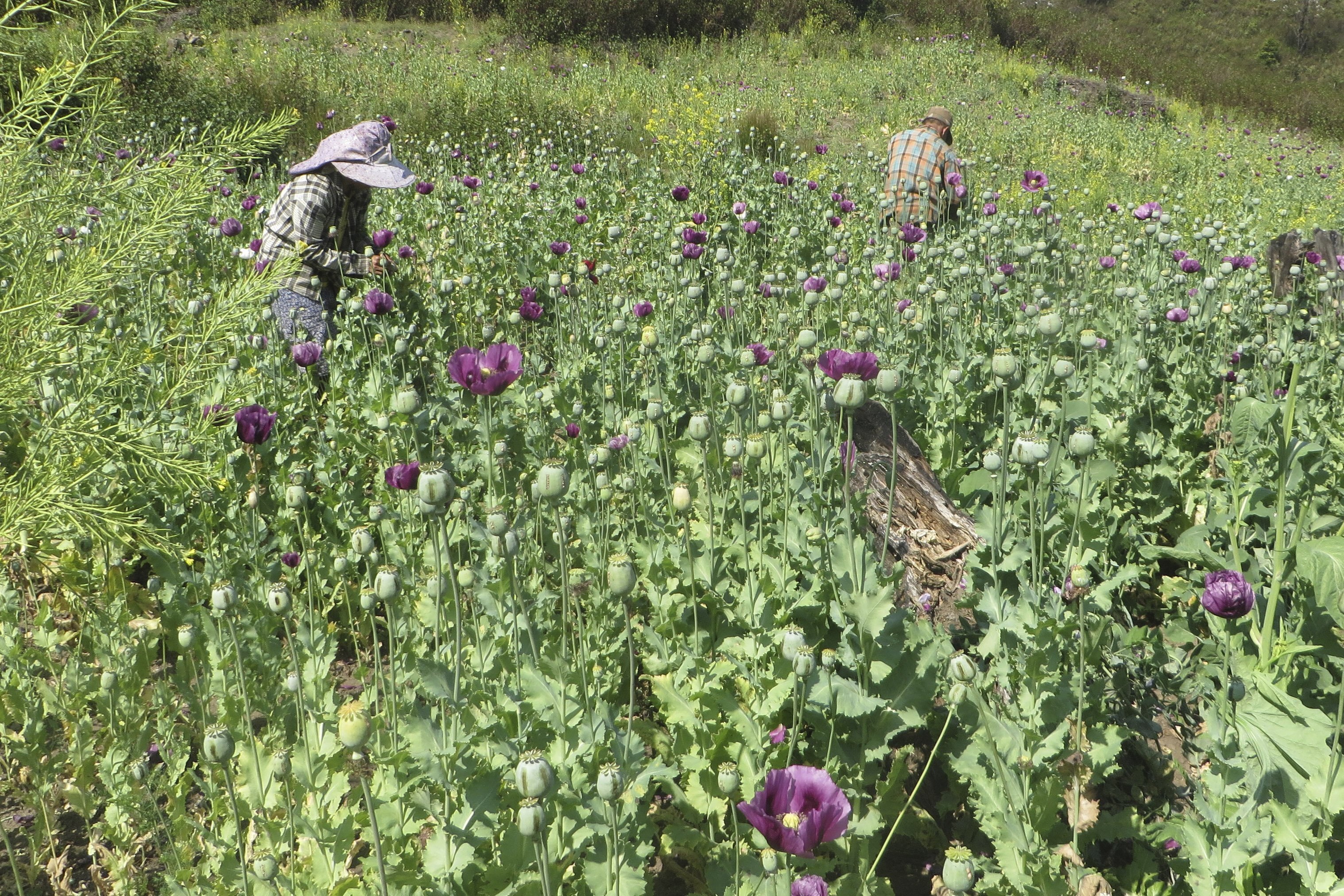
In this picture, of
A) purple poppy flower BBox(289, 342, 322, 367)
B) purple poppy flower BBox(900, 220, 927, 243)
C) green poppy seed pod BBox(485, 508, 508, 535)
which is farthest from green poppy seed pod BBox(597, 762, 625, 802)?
purple poppy flower BBox(900, 220, 927, 243)

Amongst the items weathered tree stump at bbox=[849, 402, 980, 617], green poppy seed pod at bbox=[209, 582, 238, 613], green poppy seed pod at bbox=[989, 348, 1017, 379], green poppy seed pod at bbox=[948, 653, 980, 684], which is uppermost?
green poppy seed pod at bbox=[989, 348, 1017, 379]

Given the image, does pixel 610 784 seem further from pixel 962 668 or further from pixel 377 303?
pixel 377 303

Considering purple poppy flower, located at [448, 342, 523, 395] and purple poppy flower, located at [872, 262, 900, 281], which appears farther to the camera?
purple poppy flower, located at [872, 262, 900, 281]

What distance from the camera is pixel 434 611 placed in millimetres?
2330

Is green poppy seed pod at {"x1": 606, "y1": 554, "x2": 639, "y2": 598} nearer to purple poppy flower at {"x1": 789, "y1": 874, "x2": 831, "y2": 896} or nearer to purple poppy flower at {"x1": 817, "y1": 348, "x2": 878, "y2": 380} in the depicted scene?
purple poppy flower at {"x1": 789, "y1": 874, "x2": 831, "y2": 896}

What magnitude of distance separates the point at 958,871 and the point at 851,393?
3.03 ft

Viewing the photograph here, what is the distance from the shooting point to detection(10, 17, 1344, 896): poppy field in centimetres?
171

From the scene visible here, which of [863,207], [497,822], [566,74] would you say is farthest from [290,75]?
[497,822]

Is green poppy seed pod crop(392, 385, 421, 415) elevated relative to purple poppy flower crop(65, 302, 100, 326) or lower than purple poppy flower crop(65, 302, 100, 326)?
elevated

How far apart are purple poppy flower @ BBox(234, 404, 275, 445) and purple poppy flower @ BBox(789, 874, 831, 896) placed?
5.89ft

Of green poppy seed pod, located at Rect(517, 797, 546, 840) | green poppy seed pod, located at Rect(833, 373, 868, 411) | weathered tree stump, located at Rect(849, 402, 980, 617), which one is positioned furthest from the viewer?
weathered tree stump, located at Rect(849, 402, 980, 617)

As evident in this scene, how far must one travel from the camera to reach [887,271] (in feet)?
14.5

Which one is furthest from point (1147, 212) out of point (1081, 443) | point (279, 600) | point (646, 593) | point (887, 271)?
point (279, 600)

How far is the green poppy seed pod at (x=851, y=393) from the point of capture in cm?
187
